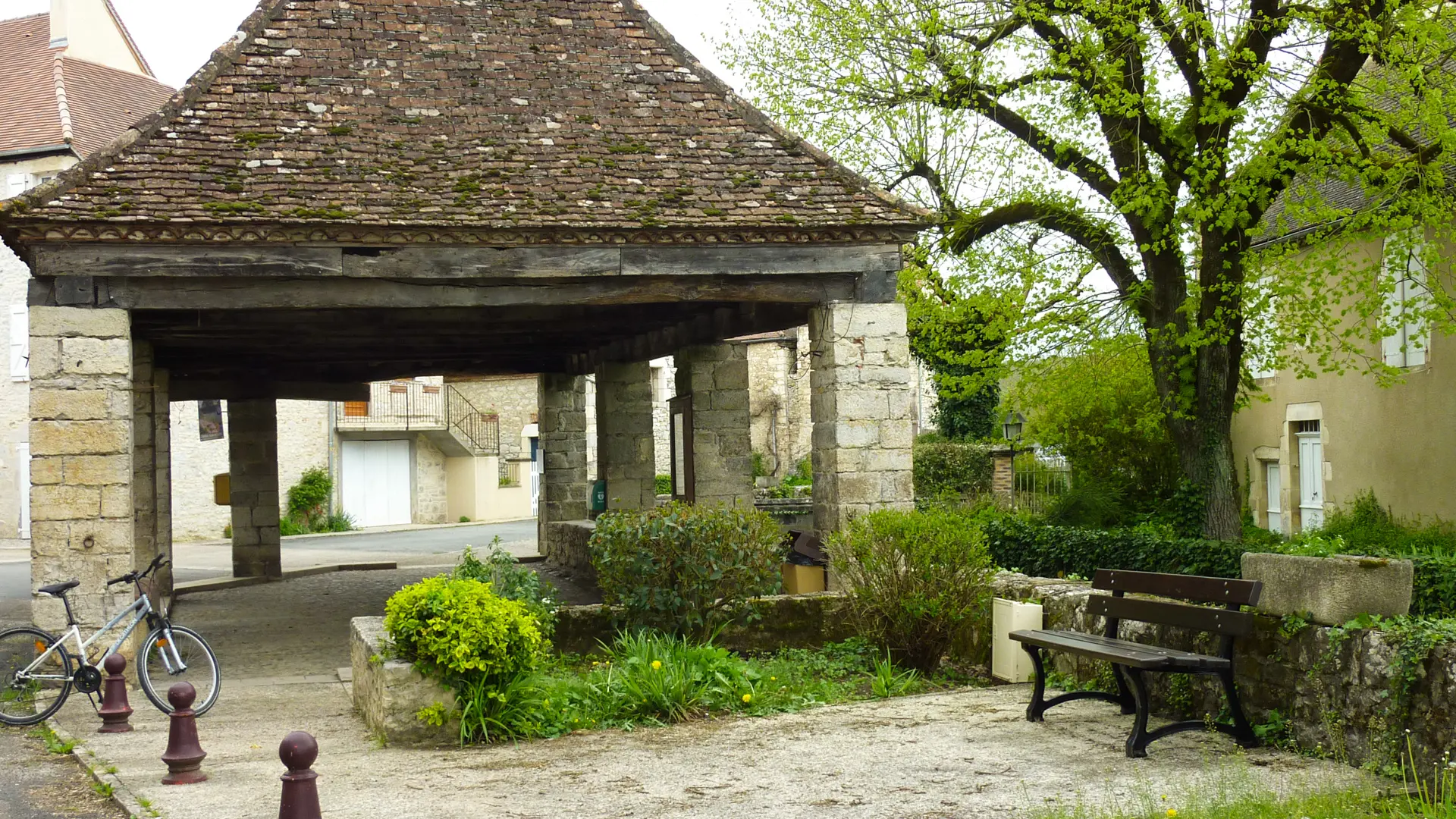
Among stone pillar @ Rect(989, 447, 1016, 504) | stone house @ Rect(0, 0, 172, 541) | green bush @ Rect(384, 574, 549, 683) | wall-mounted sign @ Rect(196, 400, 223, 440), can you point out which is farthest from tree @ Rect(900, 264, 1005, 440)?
stone house @ Rect(0, 0, 172, 541)

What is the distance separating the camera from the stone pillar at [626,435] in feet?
54.0

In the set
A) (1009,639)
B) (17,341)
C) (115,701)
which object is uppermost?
(17,341)

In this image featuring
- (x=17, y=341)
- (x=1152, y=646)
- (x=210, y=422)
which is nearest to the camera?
(x=1152, y=646)

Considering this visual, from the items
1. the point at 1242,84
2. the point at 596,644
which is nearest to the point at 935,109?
the point at 1242,84

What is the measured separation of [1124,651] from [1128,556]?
23.8ft

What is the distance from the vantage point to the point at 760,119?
36.1 feet

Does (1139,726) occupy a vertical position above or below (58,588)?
below

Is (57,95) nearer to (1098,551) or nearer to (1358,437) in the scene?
(1098,551)

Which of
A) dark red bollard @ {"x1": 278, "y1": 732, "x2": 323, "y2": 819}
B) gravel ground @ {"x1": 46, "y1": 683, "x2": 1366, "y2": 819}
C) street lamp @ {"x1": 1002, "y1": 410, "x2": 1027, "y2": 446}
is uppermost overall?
street lamp @ {"x1": 1002, "y1": 410, "x2": 1027, "y2": 446}

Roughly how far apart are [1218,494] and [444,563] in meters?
11.0

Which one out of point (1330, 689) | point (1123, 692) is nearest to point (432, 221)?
point (1123, 692)

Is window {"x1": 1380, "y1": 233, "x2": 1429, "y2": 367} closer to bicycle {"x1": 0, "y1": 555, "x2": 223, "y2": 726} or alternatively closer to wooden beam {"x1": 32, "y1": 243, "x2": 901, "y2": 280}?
wooden beam {"x1": 32, "y1": 243, "x2": 901, "y2": 280}

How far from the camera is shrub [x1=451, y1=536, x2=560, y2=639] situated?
25.6 feet

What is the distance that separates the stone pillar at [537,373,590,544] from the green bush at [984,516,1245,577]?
6124 millimetres
